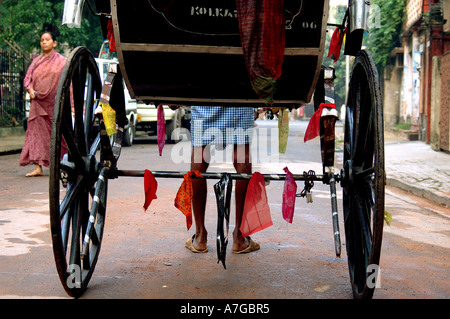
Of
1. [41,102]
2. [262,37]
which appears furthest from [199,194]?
[41,102]

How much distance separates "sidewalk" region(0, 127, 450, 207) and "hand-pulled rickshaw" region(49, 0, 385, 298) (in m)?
3.92

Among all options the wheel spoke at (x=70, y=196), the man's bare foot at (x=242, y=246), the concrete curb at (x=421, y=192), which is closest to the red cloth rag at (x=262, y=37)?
the wheel spoke at (x=70, y=196)

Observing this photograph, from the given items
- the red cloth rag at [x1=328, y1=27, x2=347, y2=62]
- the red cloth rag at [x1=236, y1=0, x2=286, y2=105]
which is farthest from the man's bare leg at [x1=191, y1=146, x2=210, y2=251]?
the red cloth rag at [x1=236, y1=0, x2=286, y2=105]

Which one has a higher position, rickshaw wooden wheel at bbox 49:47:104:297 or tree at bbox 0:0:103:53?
tree at bbox 0:0:103:53

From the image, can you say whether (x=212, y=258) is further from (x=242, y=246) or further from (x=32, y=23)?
(x=32, y=23)

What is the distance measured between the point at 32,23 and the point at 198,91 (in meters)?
14.6

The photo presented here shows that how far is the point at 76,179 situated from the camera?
124 inches

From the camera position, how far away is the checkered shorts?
3.97 metres

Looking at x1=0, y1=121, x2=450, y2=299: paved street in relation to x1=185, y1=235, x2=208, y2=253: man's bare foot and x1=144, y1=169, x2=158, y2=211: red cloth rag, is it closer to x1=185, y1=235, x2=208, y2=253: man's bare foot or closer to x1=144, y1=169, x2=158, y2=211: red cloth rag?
x1=185, y1=235, x2=208, y2=253: man's bare foot

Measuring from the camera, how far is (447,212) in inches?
250

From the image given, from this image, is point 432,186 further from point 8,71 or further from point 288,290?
point 8,71

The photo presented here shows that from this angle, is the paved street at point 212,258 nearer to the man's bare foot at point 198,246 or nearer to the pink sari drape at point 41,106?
the man's bare foot at point 198,246

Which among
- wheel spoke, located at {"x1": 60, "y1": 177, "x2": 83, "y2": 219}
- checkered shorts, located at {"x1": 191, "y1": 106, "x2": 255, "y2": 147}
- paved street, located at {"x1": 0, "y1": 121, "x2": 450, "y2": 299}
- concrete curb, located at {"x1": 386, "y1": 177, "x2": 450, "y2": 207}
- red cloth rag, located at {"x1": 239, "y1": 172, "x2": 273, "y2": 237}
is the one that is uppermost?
checkered shorts, located at {"x1": 191, "y1": 106, "x2": 255, "y2": 147}
